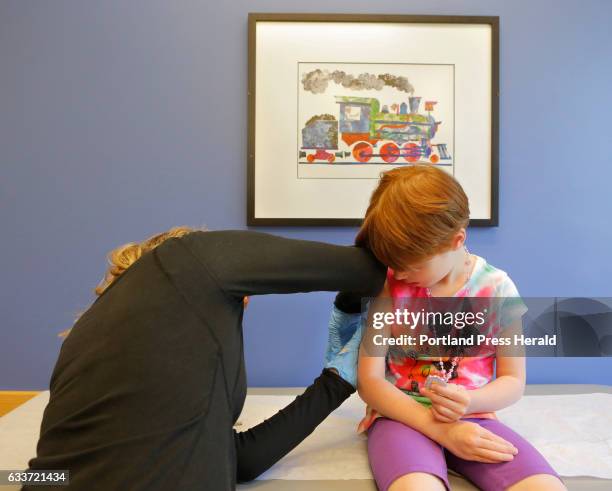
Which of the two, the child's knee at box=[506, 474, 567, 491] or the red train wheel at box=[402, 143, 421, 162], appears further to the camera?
the red train wheel at box=[402, 143, 421, 162]

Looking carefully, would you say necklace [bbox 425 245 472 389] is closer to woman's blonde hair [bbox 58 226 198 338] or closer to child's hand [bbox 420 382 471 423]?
child's hand [bbox 420 382 471 423]

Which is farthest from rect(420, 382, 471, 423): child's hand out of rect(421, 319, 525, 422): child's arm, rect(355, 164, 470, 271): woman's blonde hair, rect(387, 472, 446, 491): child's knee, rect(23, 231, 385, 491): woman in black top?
rect(23, 231, 385, 491): woman in black top

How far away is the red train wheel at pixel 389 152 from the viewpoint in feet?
3.99

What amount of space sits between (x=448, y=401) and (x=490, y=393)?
112mm

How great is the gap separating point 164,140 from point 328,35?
0.54 m

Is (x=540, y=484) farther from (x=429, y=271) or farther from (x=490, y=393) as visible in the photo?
(x=429, y=271)

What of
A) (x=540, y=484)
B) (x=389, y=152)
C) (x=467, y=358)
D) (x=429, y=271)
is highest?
(x=389, y=152)

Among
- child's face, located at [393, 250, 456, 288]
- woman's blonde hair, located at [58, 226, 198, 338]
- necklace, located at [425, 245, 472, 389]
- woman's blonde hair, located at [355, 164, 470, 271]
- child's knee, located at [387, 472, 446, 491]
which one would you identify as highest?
woman's blonde hair, located at [355, 164, 470, 271]

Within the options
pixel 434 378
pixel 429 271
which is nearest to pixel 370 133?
pixel 429 271

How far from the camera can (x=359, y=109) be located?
47.6 inches

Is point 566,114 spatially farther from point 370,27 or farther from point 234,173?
point 234,173

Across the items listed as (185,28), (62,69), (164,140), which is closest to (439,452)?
(164,140)

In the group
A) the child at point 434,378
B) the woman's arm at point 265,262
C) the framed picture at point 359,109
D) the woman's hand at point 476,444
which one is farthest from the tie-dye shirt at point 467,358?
the framed picture at point 359,109

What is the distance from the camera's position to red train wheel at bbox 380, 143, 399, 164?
3.99 feet
